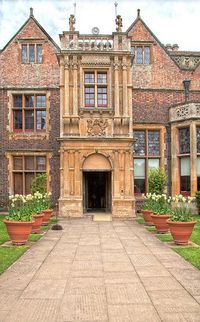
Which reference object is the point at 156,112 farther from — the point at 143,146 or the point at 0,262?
the point at 0,262

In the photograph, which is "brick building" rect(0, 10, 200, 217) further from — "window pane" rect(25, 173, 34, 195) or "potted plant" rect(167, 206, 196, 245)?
"potted plant" rect(167, 206, 196, 245)

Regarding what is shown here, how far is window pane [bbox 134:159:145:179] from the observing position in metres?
21.1

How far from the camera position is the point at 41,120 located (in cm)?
2106

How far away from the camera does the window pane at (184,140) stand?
65.6 ft

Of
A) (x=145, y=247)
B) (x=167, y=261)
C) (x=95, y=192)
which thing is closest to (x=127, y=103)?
(x=95, y=192)

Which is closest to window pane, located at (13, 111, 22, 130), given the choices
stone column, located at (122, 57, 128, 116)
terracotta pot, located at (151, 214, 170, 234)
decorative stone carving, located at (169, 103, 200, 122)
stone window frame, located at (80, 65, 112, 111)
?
stone window frame, located at (80, 65, 112, 111)

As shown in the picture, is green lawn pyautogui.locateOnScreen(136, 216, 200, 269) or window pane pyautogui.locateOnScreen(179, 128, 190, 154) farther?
window pane pyautogui.locateOnScreen(179, 128, 190, 154)

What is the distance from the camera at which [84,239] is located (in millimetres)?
11625

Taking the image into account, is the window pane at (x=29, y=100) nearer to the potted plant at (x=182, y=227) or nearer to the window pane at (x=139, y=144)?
the window pane at (x=139, y=144)

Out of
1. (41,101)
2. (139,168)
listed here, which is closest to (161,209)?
(139,168)

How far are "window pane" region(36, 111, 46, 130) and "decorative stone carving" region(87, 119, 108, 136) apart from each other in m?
3.80

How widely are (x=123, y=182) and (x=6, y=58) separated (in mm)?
10380

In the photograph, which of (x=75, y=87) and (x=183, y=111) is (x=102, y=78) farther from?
(x=183, y=111)

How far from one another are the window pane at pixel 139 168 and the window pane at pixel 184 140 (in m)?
2.38
